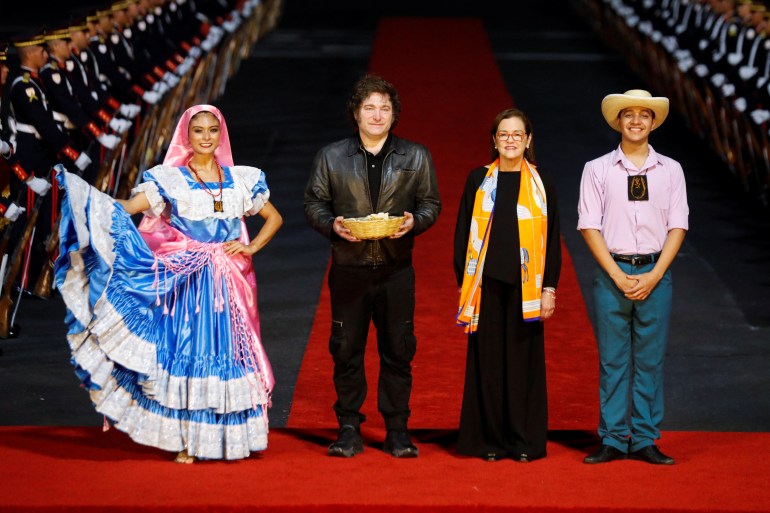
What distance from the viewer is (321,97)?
53.4ft

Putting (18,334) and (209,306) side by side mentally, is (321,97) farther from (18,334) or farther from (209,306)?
(209,306)

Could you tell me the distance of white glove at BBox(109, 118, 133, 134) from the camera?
10273mm

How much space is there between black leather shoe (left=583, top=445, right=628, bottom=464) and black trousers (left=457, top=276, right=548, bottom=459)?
20 centimetres

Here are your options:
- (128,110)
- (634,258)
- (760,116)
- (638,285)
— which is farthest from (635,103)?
(128,110)

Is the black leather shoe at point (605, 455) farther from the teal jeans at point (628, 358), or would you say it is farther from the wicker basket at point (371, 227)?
the wicker basket at point (371, 227)

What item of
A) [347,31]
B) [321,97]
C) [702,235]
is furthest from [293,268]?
[347,31]

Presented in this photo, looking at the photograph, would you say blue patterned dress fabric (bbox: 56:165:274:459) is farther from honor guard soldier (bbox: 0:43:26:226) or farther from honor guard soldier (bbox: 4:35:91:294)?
honor guard soldier (bbox: 4:35:91:294)

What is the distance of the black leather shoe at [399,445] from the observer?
5934 millimetres

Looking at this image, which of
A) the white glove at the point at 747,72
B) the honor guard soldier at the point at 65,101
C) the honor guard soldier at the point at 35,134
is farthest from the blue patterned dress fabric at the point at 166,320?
the white glove at the point at 747,72

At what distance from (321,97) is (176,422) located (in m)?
10.7

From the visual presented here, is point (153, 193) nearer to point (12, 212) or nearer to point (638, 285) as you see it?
point (638, 285)

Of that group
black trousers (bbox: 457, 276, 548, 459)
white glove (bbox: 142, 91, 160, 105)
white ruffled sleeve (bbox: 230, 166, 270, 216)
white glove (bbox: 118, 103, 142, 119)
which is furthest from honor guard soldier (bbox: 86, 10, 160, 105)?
black trousers (bbox: 457, 276, 548, 459)

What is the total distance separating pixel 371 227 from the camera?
5789 mm

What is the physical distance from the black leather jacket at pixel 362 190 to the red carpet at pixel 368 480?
2.76 feet
